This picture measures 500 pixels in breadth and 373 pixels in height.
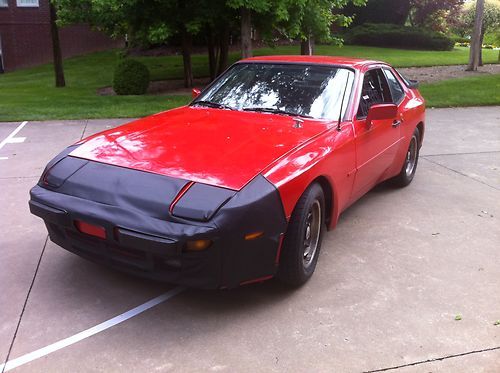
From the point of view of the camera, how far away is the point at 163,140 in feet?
11.8

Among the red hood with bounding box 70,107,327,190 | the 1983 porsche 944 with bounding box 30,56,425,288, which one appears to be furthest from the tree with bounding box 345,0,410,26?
the red hood with bounding box 70,107,327,190

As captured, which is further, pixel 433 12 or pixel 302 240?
pixel 433 12

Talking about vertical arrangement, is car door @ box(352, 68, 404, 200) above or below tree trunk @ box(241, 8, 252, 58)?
below

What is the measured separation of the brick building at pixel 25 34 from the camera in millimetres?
25094

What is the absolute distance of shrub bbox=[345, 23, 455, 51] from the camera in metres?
31.8

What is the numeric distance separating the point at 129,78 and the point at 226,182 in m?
12.5

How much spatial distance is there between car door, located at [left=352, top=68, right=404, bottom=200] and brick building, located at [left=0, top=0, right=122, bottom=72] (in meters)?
24.6

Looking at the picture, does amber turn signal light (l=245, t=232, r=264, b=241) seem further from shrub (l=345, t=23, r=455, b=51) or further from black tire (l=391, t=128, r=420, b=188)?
shrub (l=345, t=23, r=455, b=51)

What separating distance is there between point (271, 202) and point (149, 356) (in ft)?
3.55

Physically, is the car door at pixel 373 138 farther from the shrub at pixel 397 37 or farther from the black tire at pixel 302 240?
the shrub at pixel 397 37

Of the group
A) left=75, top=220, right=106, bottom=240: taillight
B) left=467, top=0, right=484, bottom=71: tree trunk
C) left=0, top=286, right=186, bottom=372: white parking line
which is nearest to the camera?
left=0, top=286, right=186, bottom=372: white parking line

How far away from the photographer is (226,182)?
117 inches

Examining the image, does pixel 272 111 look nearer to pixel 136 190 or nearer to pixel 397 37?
pixel 136 190

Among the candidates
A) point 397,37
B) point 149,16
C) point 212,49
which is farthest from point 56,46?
point 397,37
